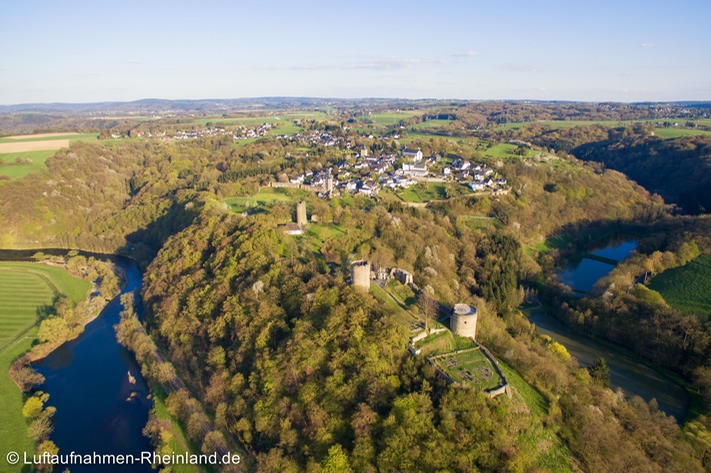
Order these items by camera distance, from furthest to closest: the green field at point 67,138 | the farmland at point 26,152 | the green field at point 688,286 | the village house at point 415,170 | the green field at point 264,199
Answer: the green field at point 67,138
the farmland at point 26,152
the village house at point 415,170
the green field at point 264,199
the green field at point 688,286

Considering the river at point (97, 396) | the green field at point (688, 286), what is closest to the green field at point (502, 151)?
the green field at point (688, 286)

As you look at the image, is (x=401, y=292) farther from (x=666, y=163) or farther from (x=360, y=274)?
(x=666, y=163)

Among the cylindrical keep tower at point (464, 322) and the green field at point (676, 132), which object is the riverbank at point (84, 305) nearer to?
the cylindrical keep tower at point (464, 322)

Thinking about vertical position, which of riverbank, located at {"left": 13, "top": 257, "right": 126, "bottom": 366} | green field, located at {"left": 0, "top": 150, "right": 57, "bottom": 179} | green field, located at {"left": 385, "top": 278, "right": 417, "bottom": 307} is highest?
green field, located at {"left": 0, "top": 150, "right": 57, "bottom": 179}

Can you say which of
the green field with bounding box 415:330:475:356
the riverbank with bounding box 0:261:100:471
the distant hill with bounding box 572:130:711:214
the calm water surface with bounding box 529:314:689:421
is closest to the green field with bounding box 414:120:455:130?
the distant hill with bounding box 572:130:711:214

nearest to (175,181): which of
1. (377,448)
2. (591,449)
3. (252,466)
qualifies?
(252,466)

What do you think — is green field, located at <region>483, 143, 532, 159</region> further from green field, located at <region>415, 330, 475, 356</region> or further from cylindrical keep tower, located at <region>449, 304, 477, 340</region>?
green field, located at <region>415, 330, 475, 356</region>
